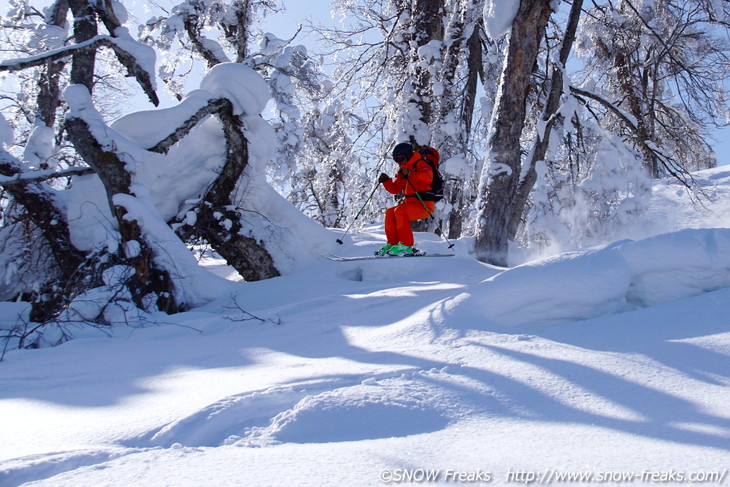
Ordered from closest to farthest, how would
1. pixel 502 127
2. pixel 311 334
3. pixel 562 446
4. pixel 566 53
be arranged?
1. pixel 562 446
2. pixel 311 334
3. pixel 502 127
4. pixel 566 53

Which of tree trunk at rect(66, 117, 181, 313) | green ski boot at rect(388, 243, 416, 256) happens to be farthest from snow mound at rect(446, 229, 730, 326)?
tree trunk at rect(66, 117, 181, 313)

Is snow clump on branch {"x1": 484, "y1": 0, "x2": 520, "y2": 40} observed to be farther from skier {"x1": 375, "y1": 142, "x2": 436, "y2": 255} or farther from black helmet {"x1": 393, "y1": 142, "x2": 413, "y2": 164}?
black helmet {"x1": 393, "y1": 142, "x2": 413, "y2": 164}

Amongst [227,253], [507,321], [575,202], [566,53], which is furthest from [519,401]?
[575,202]

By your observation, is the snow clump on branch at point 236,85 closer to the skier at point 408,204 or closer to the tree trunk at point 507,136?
the skier at point 408,204

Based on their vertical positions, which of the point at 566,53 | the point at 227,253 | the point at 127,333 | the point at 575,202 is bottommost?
the point at 127,333

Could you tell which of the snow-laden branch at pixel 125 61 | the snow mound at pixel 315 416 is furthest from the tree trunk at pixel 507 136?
the snow-laden branch at pixel 125 61

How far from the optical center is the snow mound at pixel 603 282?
3922 mm

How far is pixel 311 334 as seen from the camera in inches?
169

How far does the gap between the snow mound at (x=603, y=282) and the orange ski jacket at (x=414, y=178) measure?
295cm

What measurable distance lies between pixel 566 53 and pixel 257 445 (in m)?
8.99

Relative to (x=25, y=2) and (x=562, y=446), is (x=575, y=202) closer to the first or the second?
(x=562, y=446)

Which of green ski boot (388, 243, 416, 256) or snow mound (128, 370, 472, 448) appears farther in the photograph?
green ski boot (388, 243, 416, 256)

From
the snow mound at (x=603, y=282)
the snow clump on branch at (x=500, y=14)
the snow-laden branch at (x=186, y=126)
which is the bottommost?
the snow mound at (x=603, y=282)

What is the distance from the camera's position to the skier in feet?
23.1
